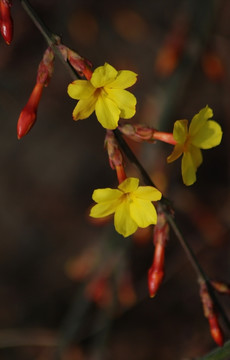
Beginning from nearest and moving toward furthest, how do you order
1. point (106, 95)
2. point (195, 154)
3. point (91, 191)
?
point (106, 95)
point (195, 154)
point (91, 191)

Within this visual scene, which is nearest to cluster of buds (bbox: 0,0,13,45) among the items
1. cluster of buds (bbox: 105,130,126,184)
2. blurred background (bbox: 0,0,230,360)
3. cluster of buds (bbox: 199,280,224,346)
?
cluster of buds (bbox: 105,130,126,184)

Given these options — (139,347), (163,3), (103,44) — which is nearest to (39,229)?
(139,347)

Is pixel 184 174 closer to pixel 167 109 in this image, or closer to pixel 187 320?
pixel 167 109

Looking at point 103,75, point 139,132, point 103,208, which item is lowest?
point 103,208

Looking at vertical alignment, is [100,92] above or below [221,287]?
above

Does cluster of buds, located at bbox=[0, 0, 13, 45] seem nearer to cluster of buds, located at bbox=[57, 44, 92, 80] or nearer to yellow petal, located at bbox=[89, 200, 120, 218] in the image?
cluster of buds, located at bbox=[57, 44, 92, 80]

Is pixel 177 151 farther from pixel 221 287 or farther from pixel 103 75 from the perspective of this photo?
pixel 221 287

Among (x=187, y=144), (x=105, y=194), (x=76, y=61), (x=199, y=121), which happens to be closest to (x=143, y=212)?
(x=105, y=194)
